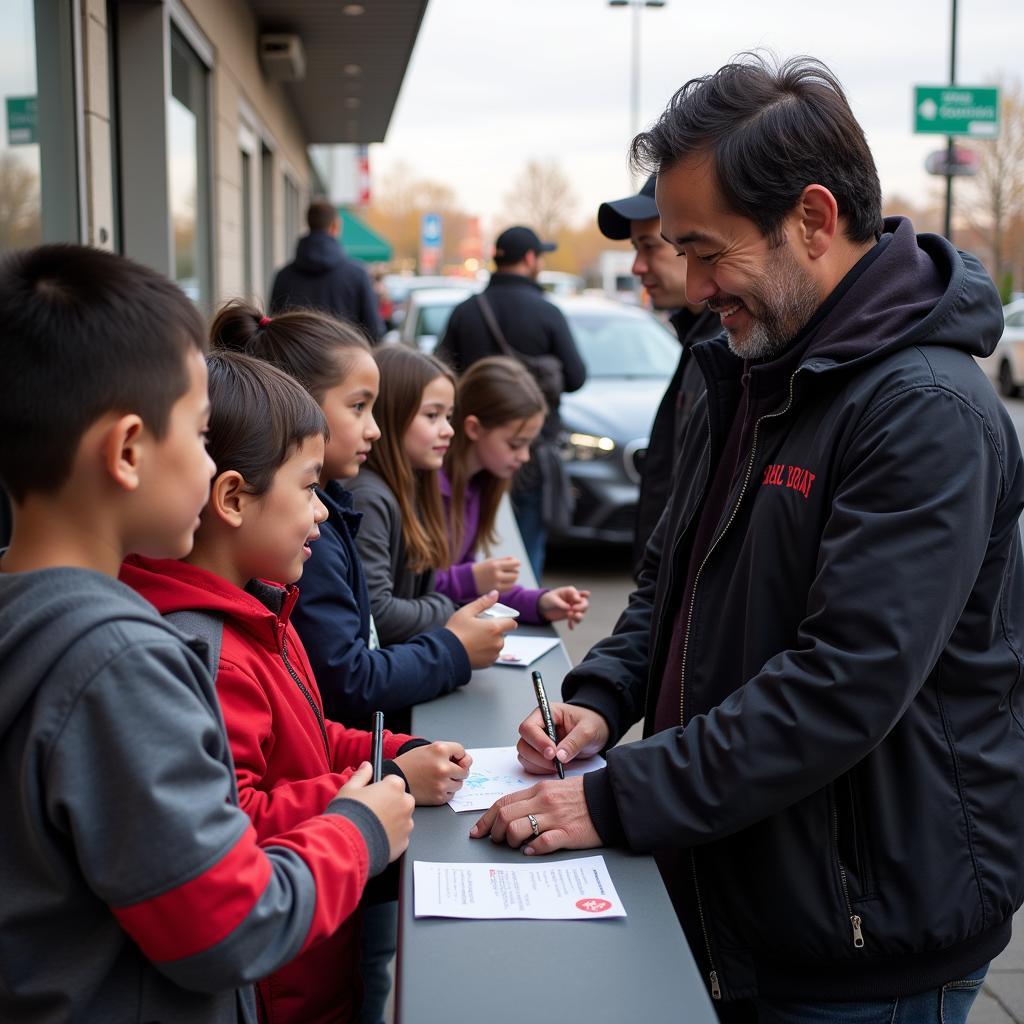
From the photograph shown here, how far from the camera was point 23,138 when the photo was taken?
4.29 m

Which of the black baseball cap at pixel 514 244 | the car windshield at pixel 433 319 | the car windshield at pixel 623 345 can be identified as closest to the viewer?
the black baseball cap at pixel 514 244

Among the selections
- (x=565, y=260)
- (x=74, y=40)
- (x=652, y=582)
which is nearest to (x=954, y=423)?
(x=652, y=582)

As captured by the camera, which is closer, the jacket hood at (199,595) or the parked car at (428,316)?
the jacket hood at (199,595)

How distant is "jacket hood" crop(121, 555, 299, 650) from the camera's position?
171cm

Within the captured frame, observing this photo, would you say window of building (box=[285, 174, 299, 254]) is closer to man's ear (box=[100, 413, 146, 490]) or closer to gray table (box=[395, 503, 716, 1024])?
gray table (box=[395, 503, 716, 1024])

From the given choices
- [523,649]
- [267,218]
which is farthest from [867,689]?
[267,218]

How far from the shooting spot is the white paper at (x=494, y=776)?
201 centimetres

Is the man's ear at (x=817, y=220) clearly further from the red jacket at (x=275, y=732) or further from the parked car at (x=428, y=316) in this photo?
the parked car at (x=428, y=316)

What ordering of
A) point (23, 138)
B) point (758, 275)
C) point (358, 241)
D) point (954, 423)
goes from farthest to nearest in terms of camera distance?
point (358, 241) < point (23, 138) < point (758, 275) < point (954, 423)

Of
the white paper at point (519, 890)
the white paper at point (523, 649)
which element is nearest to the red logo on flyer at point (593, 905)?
the white paper at point (519, 890)

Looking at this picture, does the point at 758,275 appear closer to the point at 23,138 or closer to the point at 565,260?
the point at 23,138

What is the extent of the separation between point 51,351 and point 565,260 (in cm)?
7943

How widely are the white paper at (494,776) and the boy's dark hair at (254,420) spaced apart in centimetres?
62

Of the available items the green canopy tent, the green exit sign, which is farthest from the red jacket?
the green canopy tent
